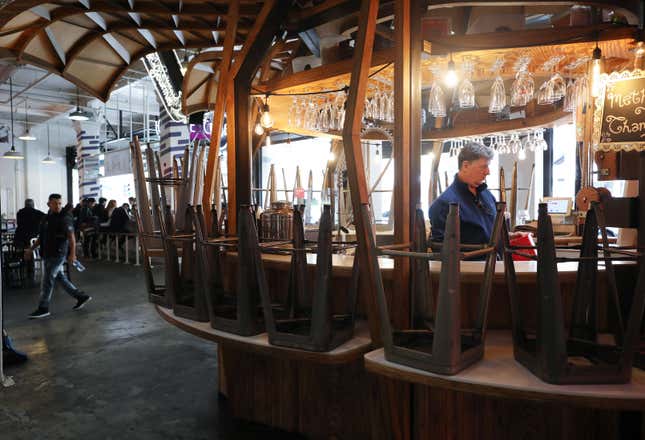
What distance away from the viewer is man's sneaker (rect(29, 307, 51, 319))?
5.70 m

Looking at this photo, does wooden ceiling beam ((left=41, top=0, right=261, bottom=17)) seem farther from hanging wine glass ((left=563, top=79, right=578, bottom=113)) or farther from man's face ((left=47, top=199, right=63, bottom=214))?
man's face ((left=47, top=199, right=63, bottom=214))

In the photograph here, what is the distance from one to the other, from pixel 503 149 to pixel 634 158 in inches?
127

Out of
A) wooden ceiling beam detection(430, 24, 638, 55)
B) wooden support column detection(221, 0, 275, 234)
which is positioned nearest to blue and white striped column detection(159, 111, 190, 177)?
wooden support column detection(221, 0, 275, 234)

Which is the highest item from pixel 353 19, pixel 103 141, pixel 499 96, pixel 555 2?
pixel 103 141

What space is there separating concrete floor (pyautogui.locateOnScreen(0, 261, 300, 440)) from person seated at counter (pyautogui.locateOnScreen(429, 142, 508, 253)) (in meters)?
1.60

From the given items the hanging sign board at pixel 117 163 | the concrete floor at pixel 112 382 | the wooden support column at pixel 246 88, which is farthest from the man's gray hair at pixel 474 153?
the hanging sign board at pixel 117 163

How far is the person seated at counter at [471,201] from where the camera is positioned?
293 centimetres

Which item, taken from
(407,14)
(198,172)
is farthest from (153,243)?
(407,14)

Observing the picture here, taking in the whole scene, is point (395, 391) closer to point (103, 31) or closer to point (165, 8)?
point (165, 8)

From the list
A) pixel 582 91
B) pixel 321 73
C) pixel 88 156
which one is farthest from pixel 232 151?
pixel 88 156

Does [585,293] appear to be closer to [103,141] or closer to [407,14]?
[407,14]

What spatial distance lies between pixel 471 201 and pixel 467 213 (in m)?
0.14

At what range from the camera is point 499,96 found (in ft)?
11.1

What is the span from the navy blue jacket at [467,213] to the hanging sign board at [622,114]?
98cm
